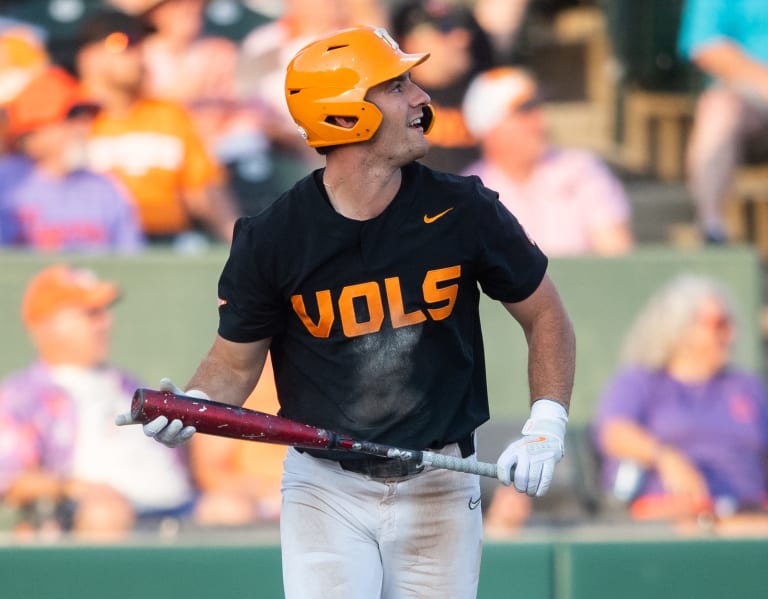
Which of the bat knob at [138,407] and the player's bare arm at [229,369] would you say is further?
the player's bare arm at [229,369]

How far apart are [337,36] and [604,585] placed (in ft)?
7.98

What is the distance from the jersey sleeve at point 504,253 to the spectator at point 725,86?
11.3ft

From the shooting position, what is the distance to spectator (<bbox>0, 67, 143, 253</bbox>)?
629cm

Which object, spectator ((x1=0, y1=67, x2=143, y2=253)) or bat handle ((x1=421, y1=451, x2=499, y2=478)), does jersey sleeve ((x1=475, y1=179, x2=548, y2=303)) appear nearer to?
bat handle ((x1=421, y1=451, x2=499, y2=478))

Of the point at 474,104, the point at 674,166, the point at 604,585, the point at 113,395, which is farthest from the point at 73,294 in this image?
the point at 674,166

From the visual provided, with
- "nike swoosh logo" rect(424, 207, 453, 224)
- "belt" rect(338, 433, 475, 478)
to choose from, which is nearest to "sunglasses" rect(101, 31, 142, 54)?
"nike swoosh logo" rect(424, 207, 453, 224)

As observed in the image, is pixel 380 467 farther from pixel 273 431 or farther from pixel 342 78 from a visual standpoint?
pixel 342 78

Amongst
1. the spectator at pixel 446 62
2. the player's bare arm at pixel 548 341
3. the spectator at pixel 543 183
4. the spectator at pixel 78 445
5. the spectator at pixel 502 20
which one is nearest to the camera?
the player's bare arm at pixel 548 341

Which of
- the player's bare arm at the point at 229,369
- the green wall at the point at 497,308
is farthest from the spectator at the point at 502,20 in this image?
the player's bare arm at the point at 229,369

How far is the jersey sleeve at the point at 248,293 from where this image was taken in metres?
3.19

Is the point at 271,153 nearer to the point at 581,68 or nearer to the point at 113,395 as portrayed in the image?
the point at 113,395

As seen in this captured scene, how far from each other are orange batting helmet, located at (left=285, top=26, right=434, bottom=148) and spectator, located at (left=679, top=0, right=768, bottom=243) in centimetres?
366

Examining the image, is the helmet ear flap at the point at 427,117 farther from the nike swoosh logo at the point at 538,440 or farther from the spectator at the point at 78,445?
the spectator at the point at 78,445

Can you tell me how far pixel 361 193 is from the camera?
127 inches
